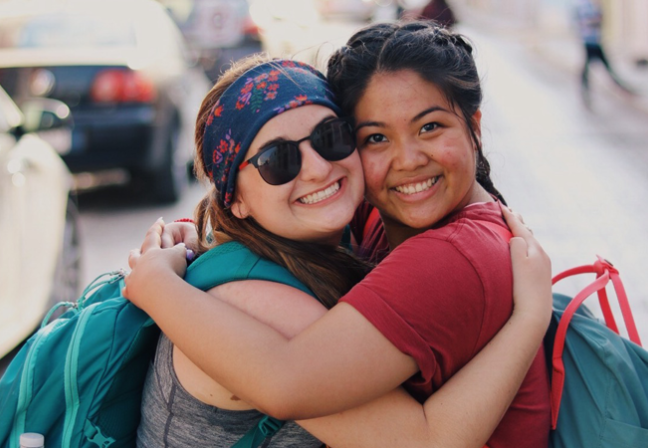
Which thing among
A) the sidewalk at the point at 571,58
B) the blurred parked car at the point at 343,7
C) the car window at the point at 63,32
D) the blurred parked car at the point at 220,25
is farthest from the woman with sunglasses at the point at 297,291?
the blurred parked car at the point at 343,7

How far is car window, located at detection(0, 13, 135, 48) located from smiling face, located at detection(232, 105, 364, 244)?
5.82 m

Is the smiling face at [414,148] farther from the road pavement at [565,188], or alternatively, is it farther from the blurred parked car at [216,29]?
the blurred parked car at [216,29]

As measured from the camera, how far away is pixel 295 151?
6.64ft

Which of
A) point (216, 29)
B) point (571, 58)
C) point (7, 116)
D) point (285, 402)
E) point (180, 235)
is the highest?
point (285, 402)

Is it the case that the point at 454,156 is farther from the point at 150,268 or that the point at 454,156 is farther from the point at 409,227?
the point at 150,268

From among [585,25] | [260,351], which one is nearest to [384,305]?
[260,351]

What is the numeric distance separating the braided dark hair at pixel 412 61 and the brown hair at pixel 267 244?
0.25m

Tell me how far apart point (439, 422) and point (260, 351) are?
0.43 meters

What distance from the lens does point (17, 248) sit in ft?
13.0

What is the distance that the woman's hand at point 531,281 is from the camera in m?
1.83

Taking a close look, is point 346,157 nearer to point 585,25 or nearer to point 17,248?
point 17,248

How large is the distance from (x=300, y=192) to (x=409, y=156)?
1.08 ft

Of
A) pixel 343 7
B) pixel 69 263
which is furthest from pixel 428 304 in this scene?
pixel 343 7

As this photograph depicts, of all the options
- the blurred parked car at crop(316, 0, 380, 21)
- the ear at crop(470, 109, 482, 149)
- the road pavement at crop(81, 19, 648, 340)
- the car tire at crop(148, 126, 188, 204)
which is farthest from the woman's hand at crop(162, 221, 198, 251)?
the blurred parked car at crop(316, 0, 380, 21)
